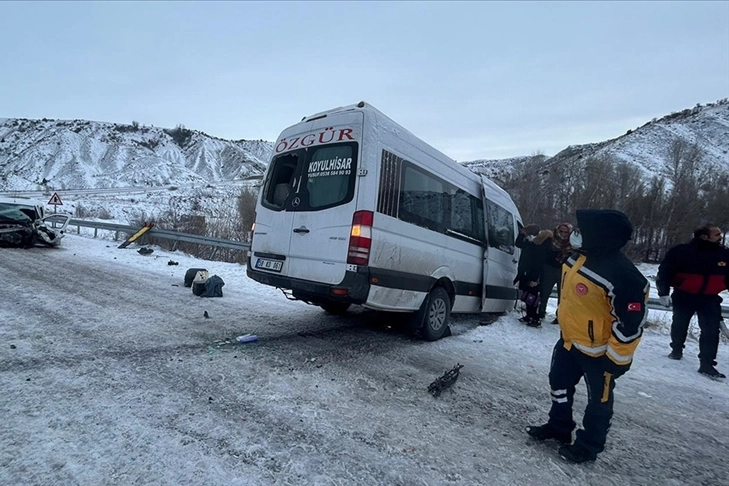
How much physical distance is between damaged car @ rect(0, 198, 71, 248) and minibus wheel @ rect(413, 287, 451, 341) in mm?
12989

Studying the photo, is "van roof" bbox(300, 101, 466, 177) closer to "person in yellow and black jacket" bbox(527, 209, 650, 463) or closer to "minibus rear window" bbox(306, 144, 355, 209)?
"minibus rear window" bbox(306, 144, 355, 209)

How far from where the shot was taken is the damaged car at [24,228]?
1134cm

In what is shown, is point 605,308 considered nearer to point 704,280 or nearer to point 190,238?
point 704,280

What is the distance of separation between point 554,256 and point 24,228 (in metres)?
14.5

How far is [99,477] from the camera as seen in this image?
1.91 metres

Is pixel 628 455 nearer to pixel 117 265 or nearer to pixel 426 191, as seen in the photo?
pixel 426 191

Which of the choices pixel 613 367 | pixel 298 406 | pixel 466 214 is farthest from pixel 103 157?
pixel 613 367

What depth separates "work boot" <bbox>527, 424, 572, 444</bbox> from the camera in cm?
258

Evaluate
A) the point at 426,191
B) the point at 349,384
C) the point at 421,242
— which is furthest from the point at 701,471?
the point at 426,191

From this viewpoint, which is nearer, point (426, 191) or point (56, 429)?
point (56, 429)

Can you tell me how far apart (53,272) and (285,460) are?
8320mm

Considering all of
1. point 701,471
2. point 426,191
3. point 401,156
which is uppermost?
point 401,156

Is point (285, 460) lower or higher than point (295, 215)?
lower

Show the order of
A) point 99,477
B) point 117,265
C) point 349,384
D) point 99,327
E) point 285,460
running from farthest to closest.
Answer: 1. point 117,265
2. point 99,327
3. point 349,384
4. point 285,460
5. point 99,477
